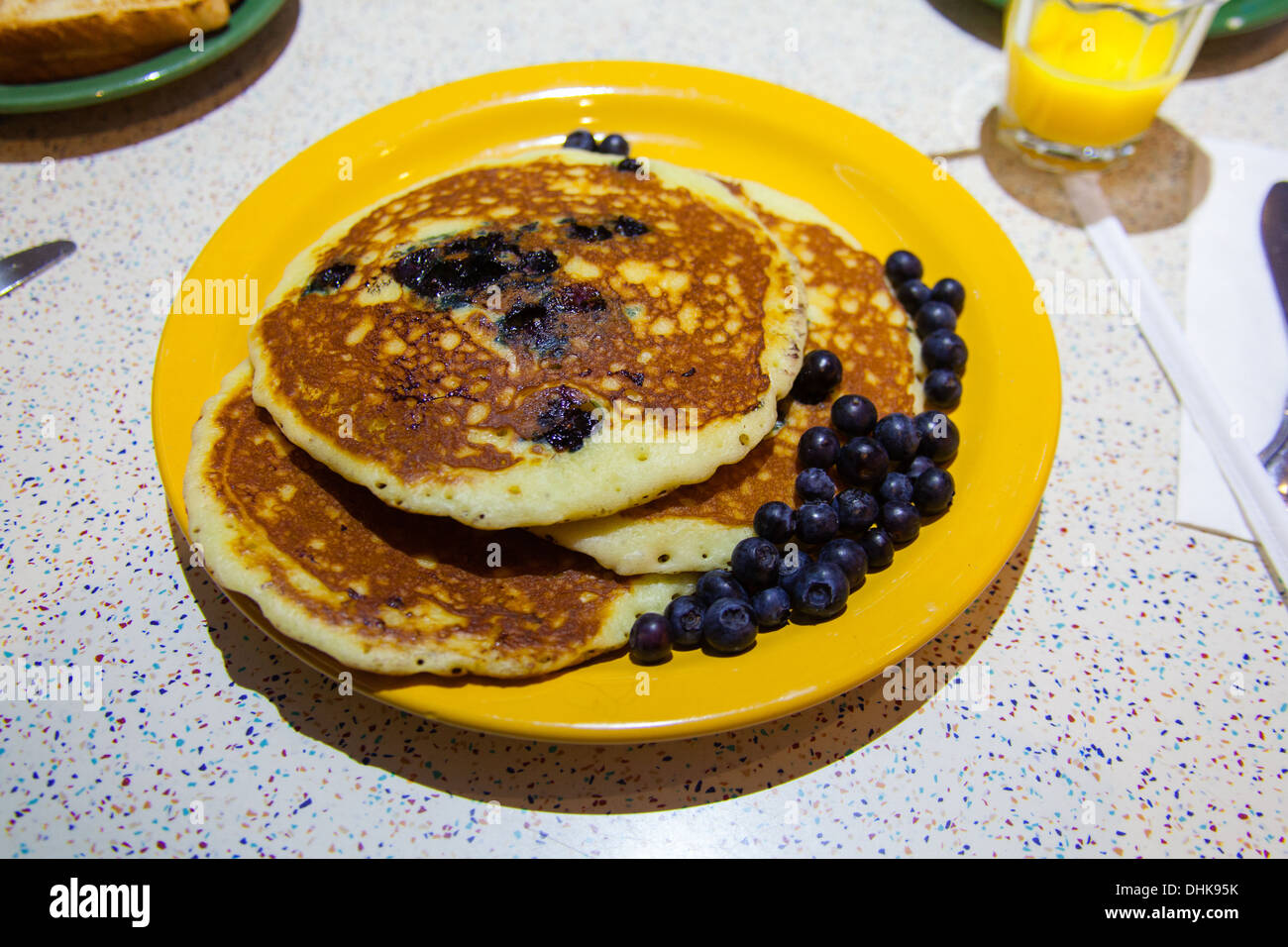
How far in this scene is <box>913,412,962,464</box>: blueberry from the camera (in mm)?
1253

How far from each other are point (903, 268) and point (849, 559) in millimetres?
662

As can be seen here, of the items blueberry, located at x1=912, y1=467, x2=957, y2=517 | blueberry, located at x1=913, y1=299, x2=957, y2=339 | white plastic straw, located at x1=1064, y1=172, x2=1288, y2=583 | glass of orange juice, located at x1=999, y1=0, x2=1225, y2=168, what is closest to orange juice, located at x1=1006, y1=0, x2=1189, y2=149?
glass of orange juice, located at x1=999, y1=0, x2=1225, y2=168

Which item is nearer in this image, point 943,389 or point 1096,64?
point 943,389

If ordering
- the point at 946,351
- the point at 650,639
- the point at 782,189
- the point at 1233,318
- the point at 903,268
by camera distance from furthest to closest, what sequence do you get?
the point at 782,189 → the point at 1233,318 → the point at 903,268 → the point at 946,351 → the point at 650,639

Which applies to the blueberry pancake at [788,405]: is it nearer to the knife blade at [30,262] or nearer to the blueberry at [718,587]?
the blueberry at [718,587]

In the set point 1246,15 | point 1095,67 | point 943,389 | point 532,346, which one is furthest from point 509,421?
point 1246,15

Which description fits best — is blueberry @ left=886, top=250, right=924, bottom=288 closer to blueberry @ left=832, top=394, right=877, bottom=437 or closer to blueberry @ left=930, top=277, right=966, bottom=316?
blueberry @ left=930, top=277, right=966, bottom=316

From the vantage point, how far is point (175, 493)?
3.78 feet

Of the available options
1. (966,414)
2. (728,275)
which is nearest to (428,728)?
(728,275)

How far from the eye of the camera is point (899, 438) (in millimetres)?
1233

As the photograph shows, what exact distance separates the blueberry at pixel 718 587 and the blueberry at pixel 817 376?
0.38m

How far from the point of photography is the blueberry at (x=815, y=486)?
3.89 feet

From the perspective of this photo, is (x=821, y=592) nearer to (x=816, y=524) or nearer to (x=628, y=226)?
(x=816, y=524)
